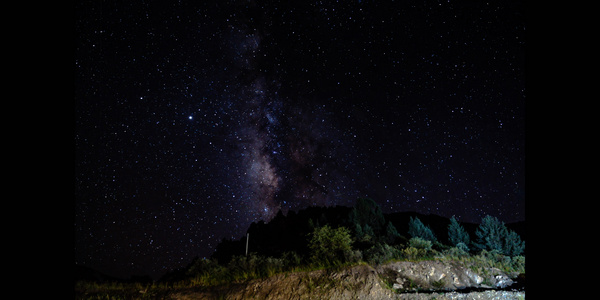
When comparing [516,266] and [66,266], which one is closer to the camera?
[66,266]

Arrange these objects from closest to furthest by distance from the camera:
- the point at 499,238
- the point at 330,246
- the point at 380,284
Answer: the point at 380,284 → the point at 330,246 → the point at 499,238

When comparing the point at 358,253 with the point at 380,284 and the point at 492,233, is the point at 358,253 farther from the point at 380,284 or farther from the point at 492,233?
the point at 492,233

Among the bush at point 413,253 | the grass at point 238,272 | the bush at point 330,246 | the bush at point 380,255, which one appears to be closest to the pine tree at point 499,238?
the grass at point 238,272

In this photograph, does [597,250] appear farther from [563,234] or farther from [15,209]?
[15,209]

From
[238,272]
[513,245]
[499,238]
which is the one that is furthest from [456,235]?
[238,272]

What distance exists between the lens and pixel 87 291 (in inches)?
376

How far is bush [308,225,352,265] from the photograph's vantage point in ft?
41.0

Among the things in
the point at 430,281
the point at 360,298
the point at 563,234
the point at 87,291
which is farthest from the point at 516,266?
the point at 87,291

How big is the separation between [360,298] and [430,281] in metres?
3.04

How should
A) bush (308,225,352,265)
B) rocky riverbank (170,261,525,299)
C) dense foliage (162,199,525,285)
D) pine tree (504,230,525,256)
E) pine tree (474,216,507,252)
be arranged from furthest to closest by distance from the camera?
pine tree (474,216,507,252) → pine tree (504,230,525,256) → bush (308,225,352,265) → dense foliage (162,199,525,285) → rocky riverbank (170,261,525,299)

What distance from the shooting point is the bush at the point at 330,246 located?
12.5 meters

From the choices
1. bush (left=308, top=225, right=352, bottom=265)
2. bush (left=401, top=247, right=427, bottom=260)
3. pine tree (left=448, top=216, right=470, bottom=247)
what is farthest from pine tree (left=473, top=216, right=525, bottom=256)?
bush (left=308, top=225, right=352, bottom=265)

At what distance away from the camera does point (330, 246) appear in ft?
46.2

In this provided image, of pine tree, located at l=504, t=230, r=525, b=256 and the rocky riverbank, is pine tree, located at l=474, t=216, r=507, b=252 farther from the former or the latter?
the rocky riverbank
